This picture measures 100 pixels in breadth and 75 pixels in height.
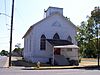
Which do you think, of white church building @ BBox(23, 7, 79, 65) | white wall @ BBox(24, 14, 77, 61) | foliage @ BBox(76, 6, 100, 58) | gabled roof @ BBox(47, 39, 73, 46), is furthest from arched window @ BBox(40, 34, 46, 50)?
foliage @ BBox(76, 6, 100, 58)

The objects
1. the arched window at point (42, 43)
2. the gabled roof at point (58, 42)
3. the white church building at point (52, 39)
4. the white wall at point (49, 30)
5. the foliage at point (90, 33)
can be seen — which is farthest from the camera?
the arched window at point (42, 43)

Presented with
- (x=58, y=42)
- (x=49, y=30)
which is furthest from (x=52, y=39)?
(x=58, y=42)

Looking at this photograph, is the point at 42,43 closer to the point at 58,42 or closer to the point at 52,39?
the point at 52,39

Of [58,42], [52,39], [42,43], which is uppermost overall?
[52,39]

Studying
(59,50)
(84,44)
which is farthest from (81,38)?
(59,50)

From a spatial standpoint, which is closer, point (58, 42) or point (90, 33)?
point (90, 33)

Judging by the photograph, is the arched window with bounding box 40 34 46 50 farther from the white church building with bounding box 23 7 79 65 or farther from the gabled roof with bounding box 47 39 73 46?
the gabled roof with bounding box 47 39 73 46

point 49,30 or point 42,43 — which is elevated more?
point 49,30

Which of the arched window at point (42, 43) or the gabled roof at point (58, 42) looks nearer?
the gabled roof at point (58, 42)

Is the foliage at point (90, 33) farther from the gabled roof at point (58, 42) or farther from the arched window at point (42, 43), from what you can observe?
the arched window at point (42, 43)

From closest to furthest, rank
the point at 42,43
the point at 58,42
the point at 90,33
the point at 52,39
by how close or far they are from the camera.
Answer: the point at 90,33
the point at 58,42
the point at 42,43
the point at 52,39

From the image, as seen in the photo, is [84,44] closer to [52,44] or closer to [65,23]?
[52,44]

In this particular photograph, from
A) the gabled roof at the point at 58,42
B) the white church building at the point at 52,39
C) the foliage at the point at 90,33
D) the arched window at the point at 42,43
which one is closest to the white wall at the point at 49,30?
the white church building at the point at 52,39

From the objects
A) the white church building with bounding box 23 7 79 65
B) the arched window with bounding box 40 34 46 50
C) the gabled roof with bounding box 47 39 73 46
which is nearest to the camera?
the gabled roof with bounding box 47 39 73 46
